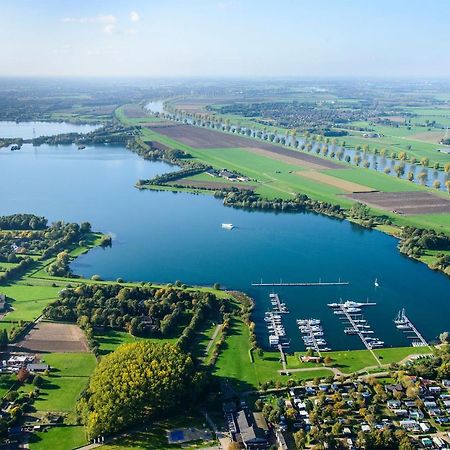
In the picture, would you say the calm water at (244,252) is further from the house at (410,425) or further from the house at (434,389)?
the house at (410,425)

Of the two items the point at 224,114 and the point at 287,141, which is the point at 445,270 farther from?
the point at 224,114

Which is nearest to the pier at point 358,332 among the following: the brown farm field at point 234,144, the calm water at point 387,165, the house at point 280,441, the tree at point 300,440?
the tree at point 300,440

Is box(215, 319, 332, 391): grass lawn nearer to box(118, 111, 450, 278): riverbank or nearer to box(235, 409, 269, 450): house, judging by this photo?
box(235, 409, 269, 450): house

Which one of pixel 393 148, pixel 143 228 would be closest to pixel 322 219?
pixel 143 228

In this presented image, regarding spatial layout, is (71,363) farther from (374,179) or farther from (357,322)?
(374,179)

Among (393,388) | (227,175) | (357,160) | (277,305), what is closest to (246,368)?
(393,388)

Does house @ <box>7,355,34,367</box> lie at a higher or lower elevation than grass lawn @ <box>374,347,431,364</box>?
higher

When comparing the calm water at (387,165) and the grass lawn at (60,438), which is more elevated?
the calm water at (387,165)

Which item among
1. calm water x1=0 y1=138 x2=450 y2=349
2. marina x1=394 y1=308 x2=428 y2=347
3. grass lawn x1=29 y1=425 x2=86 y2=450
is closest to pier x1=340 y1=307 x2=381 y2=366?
calm water x1=0 y1=138 x2=450 y2=349
